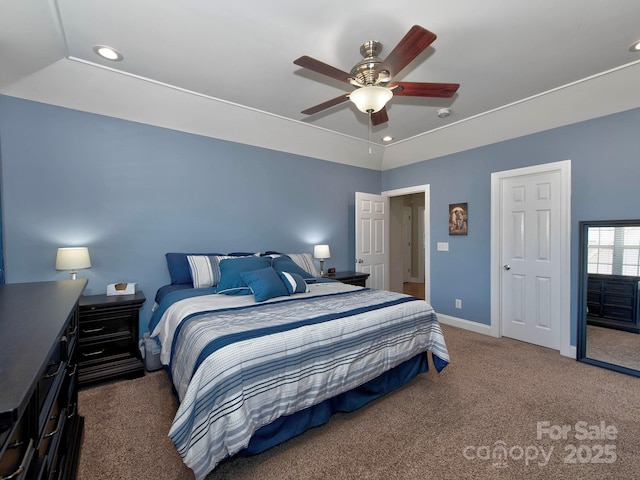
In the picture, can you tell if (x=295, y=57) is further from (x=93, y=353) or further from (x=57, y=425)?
(x=93, y=353)

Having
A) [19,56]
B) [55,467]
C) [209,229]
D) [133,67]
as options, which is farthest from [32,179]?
[55,467]

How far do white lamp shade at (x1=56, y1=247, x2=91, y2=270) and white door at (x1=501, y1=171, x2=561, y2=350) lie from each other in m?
4.68

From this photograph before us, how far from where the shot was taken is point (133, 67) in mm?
2621

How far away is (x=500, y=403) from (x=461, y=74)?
2863 mm

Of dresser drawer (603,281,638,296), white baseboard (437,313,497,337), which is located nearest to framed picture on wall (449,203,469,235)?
white baseboard (437,313,497,337)

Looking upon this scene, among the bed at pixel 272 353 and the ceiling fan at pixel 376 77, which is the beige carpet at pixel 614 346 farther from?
the ceiling fan at pixel 376 77

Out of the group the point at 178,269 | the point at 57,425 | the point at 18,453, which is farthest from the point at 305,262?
the point at 18,453

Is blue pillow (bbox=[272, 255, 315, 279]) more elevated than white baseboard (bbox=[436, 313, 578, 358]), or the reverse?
blue pillow (bbox=[272, 255, 315, 279])

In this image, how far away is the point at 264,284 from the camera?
2596 millimetres

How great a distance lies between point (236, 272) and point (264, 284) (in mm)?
442

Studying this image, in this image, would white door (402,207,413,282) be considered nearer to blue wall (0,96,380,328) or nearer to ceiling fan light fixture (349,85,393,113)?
blue wall (0,96,380,328)

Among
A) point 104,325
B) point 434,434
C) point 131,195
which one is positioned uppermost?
point 131,195

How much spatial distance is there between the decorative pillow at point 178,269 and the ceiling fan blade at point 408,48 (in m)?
2.67

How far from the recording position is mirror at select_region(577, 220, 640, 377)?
2871 millimetres
